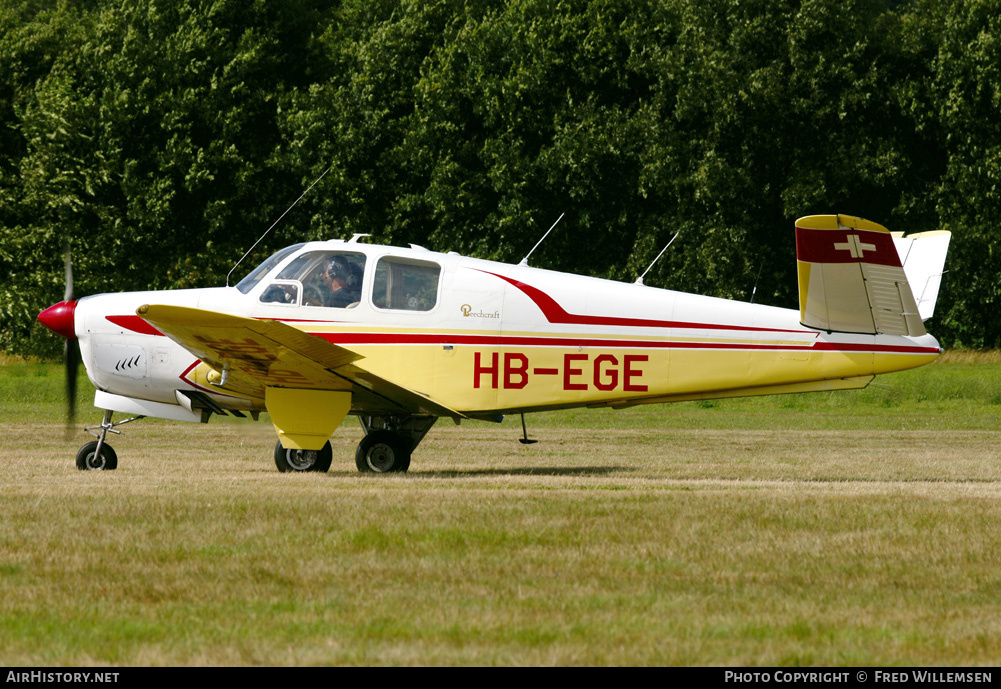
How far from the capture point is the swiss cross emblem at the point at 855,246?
1045cm

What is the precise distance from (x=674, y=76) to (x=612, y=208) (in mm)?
4211

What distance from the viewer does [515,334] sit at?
469 inches

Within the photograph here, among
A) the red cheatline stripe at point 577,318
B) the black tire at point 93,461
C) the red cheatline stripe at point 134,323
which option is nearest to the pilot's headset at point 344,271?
the red cheatline stripe at point 577,318

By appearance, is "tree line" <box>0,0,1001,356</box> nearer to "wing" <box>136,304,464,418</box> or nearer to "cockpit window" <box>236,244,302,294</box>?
"cockpit window" <box>236,244,302,294</box>

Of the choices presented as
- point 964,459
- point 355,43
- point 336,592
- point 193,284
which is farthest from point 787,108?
point 336,592

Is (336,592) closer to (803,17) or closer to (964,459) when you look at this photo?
(964,459)

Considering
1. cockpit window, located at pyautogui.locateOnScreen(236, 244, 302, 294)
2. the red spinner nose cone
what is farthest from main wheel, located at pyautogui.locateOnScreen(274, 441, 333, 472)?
the red spinner nose cone

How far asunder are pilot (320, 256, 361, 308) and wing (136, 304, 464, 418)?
2.77 feet

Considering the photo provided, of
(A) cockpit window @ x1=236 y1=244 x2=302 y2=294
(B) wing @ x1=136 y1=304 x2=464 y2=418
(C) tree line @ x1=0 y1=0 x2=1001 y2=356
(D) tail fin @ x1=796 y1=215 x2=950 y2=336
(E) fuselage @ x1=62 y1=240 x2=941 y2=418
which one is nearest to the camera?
(D) tail fin @ x1=796 y1=215 x2=950 y2=336

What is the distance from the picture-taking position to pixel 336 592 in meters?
6.05

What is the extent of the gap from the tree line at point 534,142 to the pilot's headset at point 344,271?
2071 centimetres

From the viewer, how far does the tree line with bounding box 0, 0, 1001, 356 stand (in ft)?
107

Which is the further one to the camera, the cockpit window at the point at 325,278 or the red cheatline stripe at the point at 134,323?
the red cheatline stripe at the point at 134,323

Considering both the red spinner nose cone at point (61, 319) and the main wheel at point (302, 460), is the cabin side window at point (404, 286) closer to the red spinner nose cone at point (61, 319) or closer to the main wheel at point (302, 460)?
the main wheel at point (302, 460)
